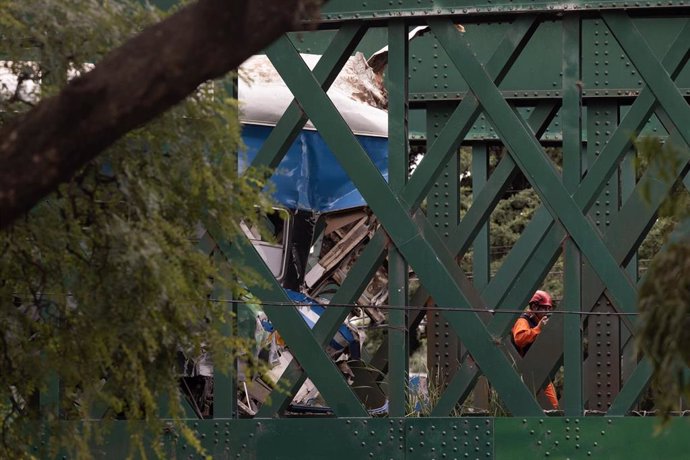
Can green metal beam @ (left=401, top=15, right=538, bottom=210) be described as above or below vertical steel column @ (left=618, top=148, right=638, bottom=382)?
below

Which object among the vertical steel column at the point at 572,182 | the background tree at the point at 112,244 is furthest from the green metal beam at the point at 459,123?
the background tree at the point at 112,244

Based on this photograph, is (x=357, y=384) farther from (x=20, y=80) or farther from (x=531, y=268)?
(x=20, y=80)

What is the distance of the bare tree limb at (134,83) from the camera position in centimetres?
630

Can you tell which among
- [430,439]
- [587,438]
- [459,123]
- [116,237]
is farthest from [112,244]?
[587,438]

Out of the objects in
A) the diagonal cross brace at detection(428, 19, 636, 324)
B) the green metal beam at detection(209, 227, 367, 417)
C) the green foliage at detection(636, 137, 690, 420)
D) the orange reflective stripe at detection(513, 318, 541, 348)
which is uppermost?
the orange reflective stripe at detection(513, 318, 541, 348)

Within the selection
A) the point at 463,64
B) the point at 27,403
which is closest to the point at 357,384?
the point at 463,64

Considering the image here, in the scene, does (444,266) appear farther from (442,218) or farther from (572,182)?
(442,218)

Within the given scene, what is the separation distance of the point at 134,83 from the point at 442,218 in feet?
30.3

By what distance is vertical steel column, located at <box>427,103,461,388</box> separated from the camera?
15180 millimetres

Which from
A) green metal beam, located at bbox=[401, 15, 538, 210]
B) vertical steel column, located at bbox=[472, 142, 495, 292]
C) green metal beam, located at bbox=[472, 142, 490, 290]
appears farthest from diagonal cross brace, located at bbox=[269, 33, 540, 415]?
green metal beam, located at bbox=[472, 142, 490, 290]

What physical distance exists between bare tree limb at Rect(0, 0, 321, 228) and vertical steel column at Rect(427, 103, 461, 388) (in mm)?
8742

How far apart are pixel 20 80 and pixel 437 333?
25.0 ft

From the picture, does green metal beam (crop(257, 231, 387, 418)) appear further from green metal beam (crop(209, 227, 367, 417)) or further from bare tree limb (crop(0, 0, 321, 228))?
bare tree limb (crop(0, 0, 321, 228))

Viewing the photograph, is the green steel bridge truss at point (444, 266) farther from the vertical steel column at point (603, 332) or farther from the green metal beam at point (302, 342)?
the vertical steel column at point (603, 332)
